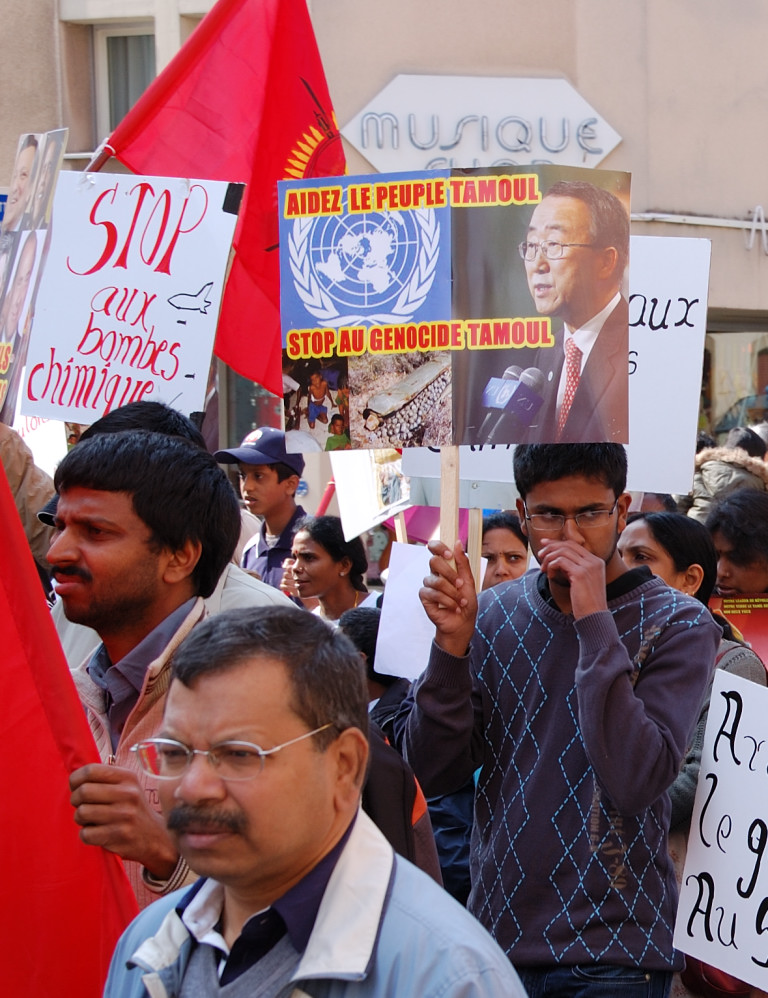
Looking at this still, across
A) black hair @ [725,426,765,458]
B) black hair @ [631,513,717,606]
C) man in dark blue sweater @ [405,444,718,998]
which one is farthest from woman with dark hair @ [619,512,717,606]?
black hair @ [725,426,765,458]

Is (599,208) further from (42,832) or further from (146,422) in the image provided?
(42,832)

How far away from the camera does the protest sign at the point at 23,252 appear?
12.9ft

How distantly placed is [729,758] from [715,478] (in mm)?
2461

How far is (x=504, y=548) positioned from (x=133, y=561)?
9.81 ft

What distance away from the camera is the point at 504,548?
526 cm

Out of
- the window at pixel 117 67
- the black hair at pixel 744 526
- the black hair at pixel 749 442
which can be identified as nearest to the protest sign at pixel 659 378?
the black hair at pixel 744 526

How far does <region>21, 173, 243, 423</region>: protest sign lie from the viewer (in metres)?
4.00

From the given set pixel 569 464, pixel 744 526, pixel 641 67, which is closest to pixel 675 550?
pixel 744 526

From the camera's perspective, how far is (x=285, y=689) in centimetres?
160

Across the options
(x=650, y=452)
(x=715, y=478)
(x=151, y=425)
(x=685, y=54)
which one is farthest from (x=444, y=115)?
(x=151, y=425)

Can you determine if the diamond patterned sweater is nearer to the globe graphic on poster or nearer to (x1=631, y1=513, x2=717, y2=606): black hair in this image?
the globe graphic on poster

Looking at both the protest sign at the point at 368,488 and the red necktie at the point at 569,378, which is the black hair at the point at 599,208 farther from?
the protest sign at the point at 368,488

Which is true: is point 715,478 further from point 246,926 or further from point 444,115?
point 444,115

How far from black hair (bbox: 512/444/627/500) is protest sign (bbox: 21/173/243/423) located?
4.68ft
